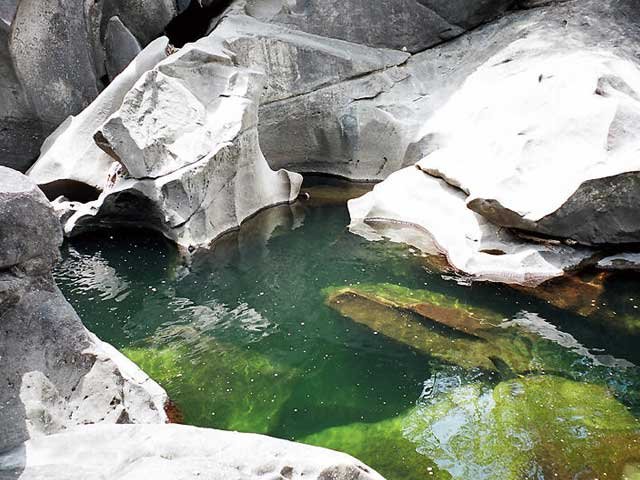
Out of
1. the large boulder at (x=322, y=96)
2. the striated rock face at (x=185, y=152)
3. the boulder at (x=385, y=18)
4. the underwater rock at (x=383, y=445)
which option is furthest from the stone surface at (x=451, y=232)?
the boulder at (x=385, y=18)

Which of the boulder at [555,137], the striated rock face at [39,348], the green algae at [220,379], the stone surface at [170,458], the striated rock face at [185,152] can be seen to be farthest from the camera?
the striated rock face at [185,152]

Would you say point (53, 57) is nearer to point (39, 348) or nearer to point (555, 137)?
point (555, 137)

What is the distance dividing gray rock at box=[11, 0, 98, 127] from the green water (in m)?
3.30

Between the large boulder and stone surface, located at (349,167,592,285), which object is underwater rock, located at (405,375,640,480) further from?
the large boulder

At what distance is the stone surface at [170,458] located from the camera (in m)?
2.48

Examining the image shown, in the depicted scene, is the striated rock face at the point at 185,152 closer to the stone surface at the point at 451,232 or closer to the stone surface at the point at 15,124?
the stone surface at the point at 451,232

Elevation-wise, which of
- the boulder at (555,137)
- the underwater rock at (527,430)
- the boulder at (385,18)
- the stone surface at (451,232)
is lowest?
the stone surface at (451,232)

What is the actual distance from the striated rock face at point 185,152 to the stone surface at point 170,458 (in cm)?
523

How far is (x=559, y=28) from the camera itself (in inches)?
371

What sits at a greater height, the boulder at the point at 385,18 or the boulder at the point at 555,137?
the boulder at the point at 385,18

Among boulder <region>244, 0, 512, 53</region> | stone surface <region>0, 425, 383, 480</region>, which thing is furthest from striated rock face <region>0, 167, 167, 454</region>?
boulder <region>244, 0, 512, 53</region>

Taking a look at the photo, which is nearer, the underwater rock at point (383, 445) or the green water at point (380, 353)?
the underwater rock at point (383, 445)

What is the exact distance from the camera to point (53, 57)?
9.94m

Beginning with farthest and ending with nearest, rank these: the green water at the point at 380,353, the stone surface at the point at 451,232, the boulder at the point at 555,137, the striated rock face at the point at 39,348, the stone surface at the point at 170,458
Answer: the stone surface at the point at 451,232 → the boulder at the point at 555,137 → the green water at the point at 380,353 → the striated rock face at the point at 39,348 → the stone surface at the point at 170,458
